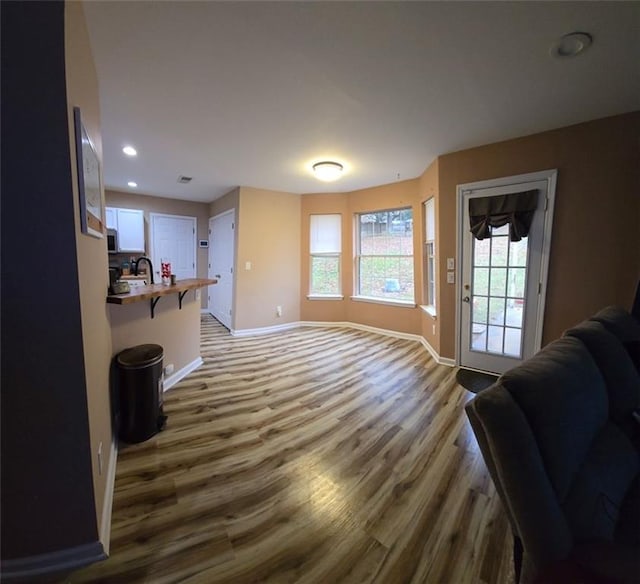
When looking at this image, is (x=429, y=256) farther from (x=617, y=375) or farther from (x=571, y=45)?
(x=617, y=375)

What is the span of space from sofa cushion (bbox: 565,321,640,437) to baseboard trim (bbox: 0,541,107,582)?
2406mm

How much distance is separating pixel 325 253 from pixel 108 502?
4582 millimetres

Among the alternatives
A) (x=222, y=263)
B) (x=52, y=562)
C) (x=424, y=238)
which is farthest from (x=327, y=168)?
(x=52, y=562)

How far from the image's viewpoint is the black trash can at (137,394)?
6.67 feet

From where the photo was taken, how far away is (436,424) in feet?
7.70

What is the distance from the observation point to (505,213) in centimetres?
304

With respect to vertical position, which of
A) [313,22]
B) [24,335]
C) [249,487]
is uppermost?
[313,22]

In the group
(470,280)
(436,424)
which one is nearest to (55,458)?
(436,424)

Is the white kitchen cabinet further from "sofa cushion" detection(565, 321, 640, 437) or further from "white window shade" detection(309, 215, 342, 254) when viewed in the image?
"sofa cushion" detection(565, 321, 640, 437)

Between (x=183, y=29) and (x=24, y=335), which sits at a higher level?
(x=183, y=29)

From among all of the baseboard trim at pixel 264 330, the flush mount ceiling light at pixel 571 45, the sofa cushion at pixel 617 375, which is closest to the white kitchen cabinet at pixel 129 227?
the baseboard trim at pixel 264 330

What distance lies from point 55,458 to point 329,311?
4613mm

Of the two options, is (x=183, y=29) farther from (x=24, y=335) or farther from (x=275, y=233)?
(x=275, y=233)

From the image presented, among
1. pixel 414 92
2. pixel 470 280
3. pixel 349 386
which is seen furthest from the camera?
pixel 470 280
